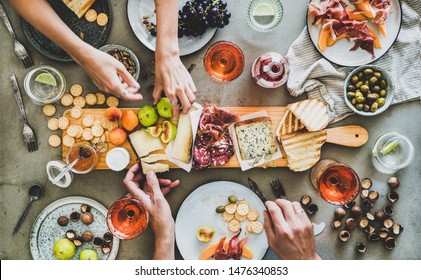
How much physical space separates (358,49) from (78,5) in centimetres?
93

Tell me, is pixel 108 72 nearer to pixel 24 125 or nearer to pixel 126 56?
pixel 126 56

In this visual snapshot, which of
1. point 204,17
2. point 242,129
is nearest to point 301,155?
point 242,129

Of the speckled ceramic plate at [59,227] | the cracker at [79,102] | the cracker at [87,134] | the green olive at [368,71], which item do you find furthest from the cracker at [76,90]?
the green olive at [368,71]

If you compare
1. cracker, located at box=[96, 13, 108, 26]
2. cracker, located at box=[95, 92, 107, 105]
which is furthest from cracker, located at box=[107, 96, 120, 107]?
cracker, located at box=[96, 13, 108, 26]

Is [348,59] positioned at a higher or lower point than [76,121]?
higher

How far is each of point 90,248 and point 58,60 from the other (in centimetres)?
63

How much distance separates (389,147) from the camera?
1.40 meters

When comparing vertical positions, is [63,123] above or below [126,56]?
below

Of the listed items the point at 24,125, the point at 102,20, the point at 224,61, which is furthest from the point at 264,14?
the point at 24,125

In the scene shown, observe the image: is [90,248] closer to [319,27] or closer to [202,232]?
[202,232]

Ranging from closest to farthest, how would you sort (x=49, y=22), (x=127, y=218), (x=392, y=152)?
(x=49, y=22)
(x=127, y=218)
(x=392, y=152)

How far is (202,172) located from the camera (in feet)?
4.69

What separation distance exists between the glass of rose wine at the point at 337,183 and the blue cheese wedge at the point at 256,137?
0.18 m

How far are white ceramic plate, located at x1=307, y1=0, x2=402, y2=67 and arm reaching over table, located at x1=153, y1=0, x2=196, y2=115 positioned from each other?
Result: 0.46m
